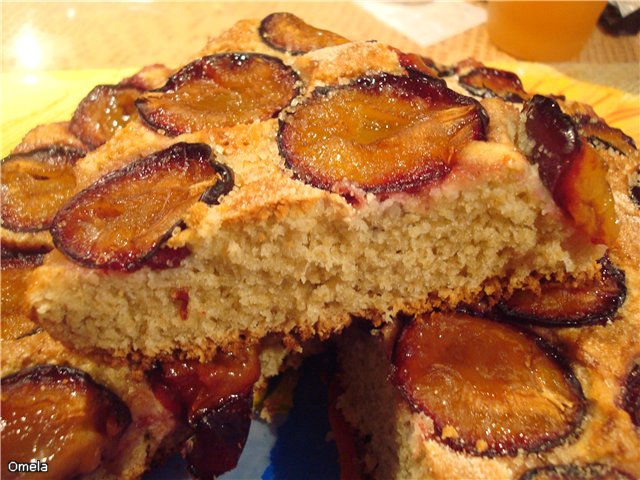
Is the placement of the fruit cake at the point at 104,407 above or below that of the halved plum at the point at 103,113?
below

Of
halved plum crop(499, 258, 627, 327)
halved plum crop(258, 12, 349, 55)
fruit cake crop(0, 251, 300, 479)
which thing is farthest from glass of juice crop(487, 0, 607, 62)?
fruit cake crop(0, 251, 300, 479)

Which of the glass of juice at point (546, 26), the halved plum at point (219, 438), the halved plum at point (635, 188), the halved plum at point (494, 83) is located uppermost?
the halved plum at point (494, 83)

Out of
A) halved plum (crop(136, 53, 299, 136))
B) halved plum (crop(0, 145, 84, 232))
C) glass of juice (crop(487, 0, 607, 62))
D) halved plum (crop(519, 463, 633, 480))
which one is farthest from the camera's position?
glass of juice (crop(487, 0, 607, 62))

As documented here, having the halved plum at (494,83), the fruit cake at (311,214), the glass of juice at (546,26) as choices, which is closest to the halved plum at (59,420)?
the fruit cake at (311,214)

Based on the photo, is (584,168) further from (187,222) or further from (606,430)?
(187,222)

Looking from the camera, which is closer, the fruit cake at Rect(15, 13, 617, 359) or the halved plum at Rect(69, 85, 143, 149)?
the fruit cake at Rect(15, 13, 617, 359)

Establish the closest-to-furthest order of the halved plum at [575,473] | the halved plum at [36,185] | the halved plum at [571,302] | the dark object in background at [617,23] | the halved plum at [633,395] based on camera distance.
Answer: the halved plum at [575,473]
the halved plum at [633,395]
the halved plum at [571,302]
the halved plum at [36,185]
the dark object in background at [617,23]

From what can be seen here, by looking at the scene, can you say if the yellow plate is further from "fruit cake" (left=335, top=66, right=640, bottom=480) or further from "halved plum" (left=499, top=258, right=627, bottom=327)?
"halved plum" (left=499, top=258, right=627, bottom=327)

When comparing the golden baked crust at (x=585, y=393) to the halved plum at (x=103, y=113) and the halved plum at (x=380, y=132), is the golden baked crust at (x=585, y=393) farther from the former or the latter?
the halved plum at (x=103, y=113)
